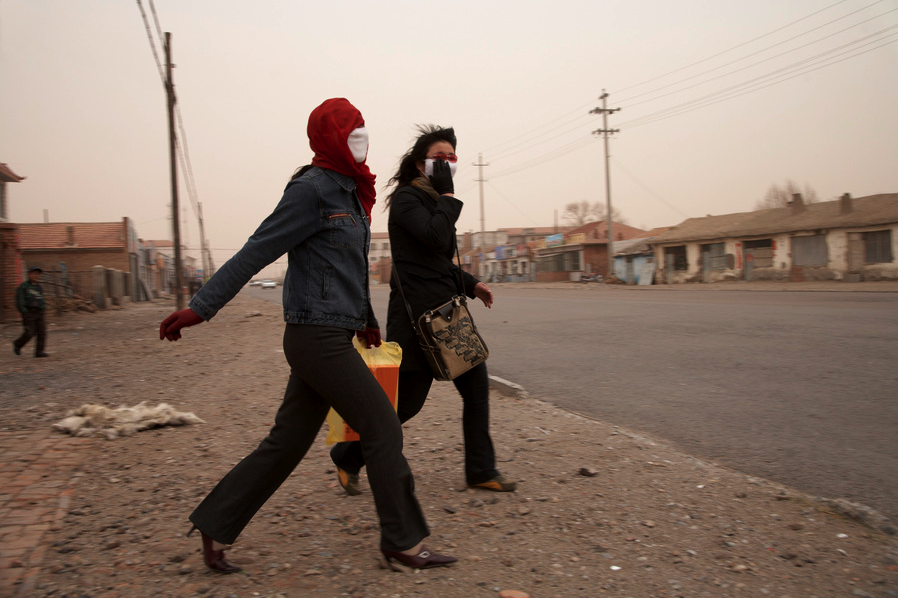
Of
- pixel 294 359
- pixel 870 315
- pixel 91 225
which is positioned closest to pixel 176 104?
pixel 870 315

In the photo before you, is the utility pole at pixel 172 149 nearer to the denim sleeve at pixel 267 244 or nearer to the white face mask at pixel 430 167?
the white face mask at pixel 430 167

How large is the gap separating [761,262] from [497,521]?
37.9m

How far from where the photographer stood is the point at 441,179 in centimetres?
324

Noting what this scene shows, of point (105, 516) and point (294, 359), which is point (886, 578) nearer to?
point (294, 359)

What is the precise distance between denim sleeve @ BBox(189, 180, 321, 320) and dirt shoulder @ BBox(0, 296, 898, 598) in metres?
1.10

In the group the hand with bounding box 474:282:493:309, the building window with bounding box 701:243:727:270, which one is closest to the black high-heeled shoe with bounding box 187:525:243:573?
the hand with bounding box 474:282:493:309

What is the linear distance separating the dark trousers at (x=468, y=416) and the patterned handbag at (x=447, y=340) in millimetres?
147

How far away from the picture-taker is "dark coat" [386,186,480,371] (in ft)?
10.4

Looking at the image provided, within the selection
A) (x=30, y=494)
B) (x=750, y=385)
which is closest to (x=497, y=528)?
(x=30, y=494)

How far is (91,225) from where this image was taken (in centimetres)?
4972

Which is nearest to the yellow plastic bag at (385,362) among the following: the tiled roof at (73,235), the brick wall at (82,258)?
the brick wall at (82,258)

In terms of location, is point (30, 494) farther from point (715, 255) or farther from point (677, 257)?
point (677, 257)

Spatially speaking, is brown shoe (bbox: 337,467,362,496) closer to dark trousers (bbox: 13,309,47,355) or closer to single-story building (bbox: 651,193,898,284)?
dark trousers (bbox: 13,309,47,355)

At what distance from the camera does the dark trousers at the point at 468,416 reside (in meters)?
3.35
